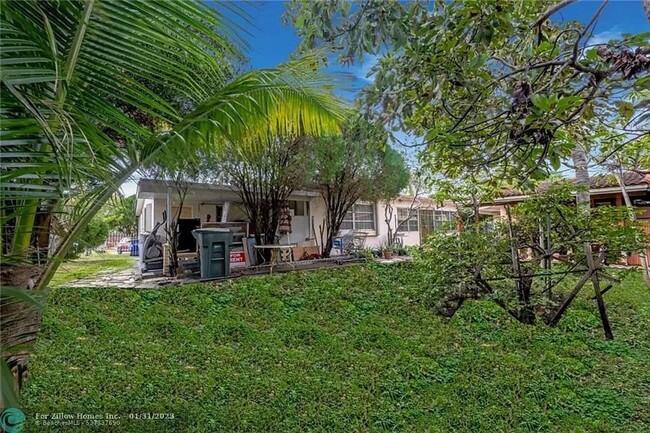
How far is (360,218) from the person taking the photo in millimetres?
14219

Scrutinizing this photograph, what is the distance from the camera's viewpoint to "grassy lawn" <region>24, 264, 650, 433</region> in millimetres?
2818

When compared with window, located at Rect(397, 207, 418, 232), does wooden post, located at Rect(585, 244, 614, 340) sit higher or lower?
lower

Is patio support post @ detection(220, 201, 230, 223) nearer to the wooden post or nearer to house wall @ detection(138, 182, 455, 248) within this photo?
house wall @ detection(138, 182, 455, 248)

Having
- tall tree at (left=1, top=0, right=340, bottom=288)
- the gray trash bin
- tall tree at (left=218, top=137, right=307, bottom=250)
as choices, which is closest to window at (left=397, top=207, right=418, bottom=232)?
tall tree at (left=218, top=137, right=307, bottom=250)

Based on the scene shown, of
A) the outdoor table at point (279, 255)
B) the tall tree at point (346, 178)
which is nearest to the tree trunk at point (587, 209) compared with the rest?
the tall tree at point (346, 178)

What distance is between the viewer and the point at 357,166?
33.6ft

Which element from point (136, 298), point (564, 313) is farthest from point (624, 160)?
point (136, 298)

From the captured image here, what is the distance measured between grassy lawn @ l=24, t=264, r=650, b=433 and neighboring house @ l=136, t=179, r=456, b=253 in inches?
118

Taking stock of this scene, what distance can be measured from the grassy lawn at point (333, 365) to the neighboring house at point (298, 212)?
9.86 ft

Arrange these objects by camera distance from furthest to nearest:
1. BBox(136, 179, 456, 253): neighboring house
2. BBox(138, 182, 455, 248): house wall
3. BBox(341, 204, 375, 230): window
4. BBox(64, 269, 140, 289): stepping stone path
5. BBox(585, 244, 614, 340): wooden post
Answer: BBox(341, 204, 375, 230): window
BBox(138, 182, 455, 248): house wall
BBox(136, 179, 456, 253): neighboring house
BBox(64, 269, 140, 289): stepping stone path
BBox(585, 244, 614, 340): wooden post

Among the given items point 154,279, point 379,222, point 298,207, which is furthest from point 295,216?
point 154,279

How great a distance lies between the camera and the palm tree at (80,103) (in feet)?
4.11

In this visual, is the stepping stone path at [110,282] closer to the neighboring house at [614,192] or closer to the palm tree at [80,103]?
the palm tree at [80,103]

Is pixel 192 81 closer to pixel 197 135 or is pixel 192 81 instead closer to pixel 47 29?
pixel 197 135
